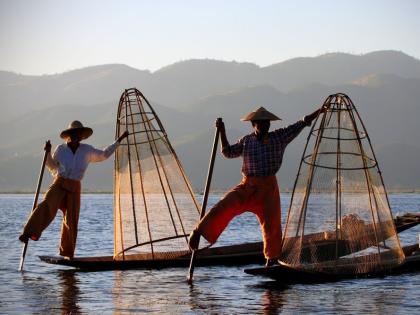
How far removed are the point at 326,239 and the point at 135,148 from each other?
344 centimetres

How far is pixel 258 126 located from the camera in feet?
33.2

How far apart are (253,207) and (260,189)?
0.83 feet

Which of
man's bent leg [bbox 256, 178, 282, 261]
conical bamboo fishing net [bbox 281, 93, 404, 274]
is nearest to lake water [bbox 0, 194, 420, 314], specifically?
conical bamboo fishing net [bbox 281, 93, 404, 274]

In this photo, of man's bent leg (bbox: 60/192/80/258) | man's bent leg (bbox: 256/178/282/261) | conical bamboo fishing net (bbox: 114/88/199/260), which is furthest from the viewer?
conical bamboo fishing net (bbox: 114/88/199/260)

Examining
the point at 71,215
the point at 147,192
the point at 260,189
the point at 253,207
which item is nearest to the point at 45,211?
the point at 71,215

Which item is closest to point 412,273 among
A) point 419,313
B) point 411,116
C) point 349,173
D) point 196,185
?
point 349,173

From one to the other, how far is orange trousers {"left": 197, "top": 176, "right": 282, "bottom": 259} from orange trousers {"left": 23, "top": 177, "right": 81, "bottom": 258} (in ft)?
7.47

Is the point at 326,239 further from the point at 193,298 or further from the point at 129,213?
the point at 129,213

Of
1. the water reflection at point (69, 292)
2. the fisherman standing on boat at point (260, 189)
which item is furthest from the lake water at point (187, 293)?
the fisherman standing on boat at point (260, 189)

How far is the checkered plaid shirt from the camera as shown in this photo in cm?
999

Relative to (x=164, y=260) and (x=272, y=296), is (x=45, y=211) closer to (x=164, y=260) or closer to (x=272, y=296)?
(x=164, y=260)

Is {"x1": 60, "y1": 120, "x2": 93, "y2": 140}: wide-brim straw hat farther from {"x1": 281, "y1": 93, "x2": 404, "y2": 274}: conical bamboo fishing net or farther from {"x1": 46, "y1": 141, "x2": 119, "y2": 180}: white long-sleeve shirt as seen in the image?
{"x1": 281, "y1": 93, "x2": 404, "y2": 274}: conical bamboo fishing net

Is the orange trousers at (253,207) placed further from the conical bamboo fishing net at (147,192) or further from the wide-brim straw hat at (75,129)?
the conical bamboo fishing net at (147,192)

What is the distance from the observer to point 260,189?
9945mm
